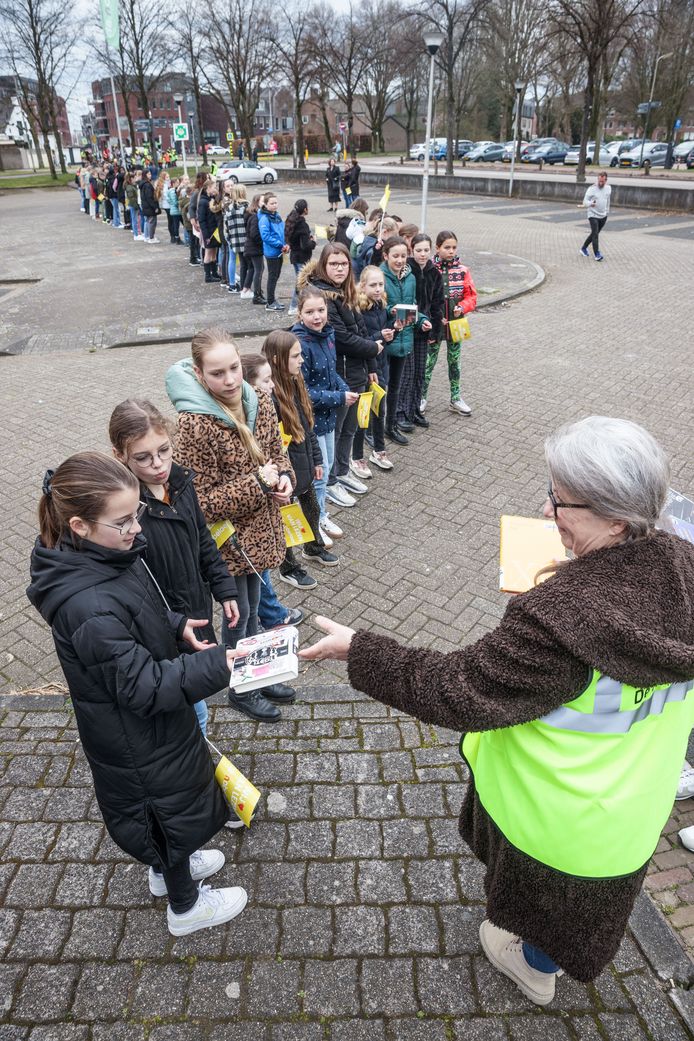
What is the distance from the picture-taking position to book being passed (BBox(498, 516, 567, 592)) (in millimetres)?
2518

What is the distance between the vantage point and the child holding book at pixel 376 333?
5867 millimetres

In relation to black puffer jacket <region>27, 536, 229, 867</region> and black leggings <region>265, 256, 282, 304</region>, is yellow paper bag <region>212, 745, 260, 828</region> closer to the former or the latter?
black puffer jacket <region>27, 536, 229, 867</region>

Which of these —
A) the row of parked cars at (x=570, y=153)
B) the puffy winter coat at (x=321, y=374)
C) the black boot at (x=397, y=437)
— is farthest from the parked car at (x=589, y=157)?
the puffy winter coat at (x=321, y=374)

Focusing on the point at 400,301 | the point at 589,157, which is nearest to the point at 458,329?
the point at 400,301

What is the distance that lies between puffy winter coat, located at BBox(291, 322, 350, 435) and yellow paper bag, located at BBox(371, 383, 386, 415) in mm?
766

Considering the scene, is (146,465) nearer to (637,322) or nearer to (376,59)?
(637,322)

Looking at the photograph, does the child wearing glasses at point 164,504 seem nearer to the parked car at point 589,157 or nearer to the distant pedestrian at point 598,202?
the distant pedestrian at point 598,202

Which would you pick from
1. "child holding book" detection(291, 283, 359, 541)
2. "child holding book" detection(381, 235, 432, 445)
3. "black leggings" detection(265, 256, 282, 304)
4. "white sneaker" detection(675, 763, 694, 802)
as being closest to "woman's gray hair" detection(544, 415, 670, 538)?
"white sneaker" detection(675, 763, 694, 802)

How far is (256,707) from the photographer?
12.0ft

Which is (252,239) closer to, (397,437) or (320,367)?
(397,437)

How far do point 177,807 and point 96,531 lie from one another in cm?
102

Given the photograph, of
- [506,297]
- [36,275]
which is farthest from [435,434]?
[36,275]

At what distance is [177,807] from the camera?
2.32 m

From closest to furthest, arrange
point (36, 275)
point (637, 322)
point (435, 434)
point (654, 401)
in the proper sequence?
point (435, 434), point (654, 401), point (637, 322), point (36, 275)
